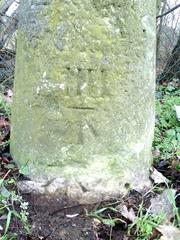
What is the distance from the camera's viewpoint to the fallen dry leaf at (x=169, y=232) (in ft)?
7.13

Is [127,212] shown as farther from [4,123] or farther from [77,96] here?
[4,123]

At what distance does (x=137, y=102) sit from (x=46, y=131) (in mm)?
483

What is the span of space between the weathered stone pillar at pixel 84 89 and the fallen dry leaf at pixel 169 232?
322 millimetres

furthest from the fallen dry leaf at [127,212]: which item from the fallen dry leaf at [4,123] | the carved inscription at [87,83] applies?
the fallen dry leaf at [4,123]

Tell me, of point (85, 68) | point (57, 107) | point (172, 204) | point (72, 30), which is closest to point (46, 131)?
point (57, 107)

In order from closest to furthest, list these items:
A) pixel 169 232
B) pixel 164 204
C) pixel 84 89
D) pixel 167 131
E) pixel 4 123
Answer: pixel 169 232 < pixel 84 89 < pixel 164 204 < pixel 4 123 < pixel 167 131

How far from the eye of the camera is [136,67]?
236 cm

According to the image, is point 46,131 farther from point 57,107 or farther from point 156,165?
point 156,165

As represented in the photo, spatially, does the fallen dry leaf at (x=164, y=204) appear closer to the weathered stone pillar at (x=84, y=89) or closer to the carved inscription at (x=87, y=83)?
the weathered stone pillar at (x=84, y=89)

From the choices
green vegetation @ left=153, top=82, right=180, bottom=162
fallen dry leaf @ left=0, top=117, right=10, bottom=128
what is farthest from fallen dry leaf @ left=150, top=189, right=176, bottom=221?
fallen dry leaf @ left=0, top=117, right=10, bottom=128

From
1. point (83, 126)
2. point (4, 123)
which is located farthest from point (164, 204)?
point (4, 123)

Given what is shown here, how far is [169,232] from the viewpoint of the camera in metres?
2.20

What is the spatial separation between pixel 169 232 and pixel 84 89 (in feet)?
2.59

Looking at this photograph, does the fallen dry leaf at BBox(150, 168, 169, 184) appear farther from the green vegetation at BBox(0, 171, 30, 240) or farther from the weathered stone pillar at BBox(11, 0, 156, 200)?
the green vegetation at BBox(0, 171, 30, 240)
